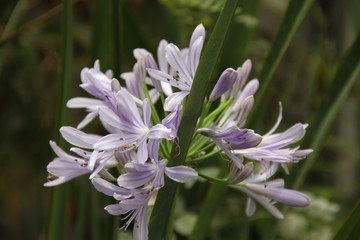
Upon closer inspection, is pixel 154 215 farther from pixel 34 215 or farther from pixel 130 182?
pixel 34 215

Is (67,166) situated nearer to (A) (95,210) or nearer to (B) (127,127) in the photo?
(B) (127,127)

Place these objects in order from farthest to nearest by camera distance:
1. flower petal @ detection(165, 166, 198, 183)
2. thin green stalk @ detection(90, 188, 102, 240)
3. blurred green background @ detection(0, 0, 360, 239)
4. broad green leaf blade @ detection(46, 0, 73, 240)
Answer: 1. blurred green background @ detection(0, 0, 360, 239)
2. thin green stalk @ detection(90, 188, 102, 240)
3. broad green leaf blade @ detection(46, 0, 73, 240)
4. flower petal @ detection(165, 166, 198, 183)

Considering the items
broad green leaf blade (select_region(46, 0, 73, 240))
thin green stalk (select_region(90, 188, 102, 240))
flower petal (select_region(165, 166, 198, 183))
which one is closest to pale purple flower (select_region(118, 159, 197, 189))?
flower petal (select_region(165, 166, 198, 183))

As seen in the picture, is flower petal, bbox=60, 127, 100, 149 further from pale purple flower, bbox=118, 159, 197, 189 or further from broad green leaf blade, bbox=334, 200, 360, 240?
broad green leaf blade, bbox=334, 200, 360, 240

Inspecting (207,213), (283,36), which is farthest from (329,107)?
(207,213)

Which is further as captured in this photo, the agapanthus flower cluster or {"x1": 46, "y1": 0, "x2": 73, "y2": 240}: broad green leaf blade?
{"x1": 46, "y1": 0, "x2": 73, "y2": 240}: broad green leaf blade
